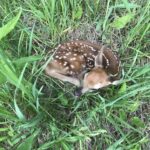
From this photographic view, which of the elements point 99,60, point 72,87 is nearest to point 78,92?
point 72,87

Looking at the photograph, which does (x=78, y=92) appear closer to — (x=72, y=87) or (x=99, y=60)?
(x=72, y=87)

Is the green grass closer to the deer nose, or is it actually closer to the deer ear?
the deer nose

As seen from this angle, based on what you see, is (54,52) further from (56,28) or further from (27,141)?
(27,141)

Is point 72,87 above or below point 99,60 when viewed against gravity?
below

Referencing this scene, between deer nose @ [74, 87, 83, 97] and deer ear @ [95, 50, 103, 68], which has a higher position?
deer ear @ [95, 50, 103, 68]

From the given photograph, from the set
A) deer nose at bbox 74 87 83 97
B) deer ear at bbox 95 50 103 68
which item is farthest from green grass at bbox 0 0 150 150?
deer ear at bbox 95 50 103 68

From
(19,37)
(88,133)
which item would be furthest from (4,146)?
(19,37)

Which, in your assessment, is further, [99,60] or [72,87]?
[72,87]
